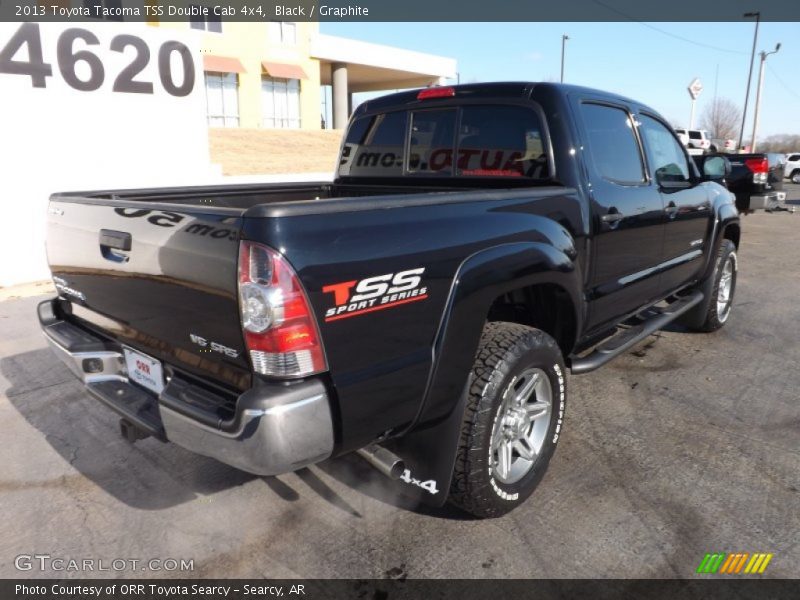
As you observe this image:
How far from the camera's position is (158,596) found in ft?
7.95

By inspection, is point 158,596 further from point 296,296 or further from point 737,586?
point 737,586

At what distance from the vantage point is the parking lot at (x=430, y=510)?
2.61 metres

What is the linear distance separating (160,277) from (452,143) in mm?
2009

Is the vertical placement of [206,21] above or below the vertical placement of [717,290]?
above

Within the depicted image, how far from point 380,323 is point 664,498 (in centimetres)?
187

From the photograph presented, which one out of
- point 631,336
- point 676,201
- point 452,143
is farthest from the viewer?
point 676,201

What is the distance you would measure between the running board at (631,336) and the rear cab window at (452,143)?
109 centimetres

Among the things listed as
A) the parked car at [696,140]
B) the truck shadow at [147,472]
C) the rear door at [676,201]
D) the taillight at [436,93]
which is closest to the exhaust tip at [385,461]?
the truck shadow at [147,472]

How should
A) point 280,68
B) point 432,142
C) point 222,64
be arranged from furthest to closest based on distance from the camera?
point 280,68
point 222,64
point 432,142

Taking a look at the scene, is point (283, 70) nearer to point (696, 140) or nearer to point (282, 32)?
point (282, 32)

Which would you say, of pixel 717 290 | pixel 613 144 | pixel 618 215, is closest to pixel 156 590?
pixel 618 215

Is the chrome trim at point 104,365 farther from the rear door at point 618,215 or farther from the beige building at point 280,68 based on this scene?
the beige building at point 280,68

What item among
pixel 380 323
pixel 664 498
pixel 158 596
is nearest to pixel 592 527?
pixel 664 498

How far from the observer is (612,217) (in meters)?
3.53
